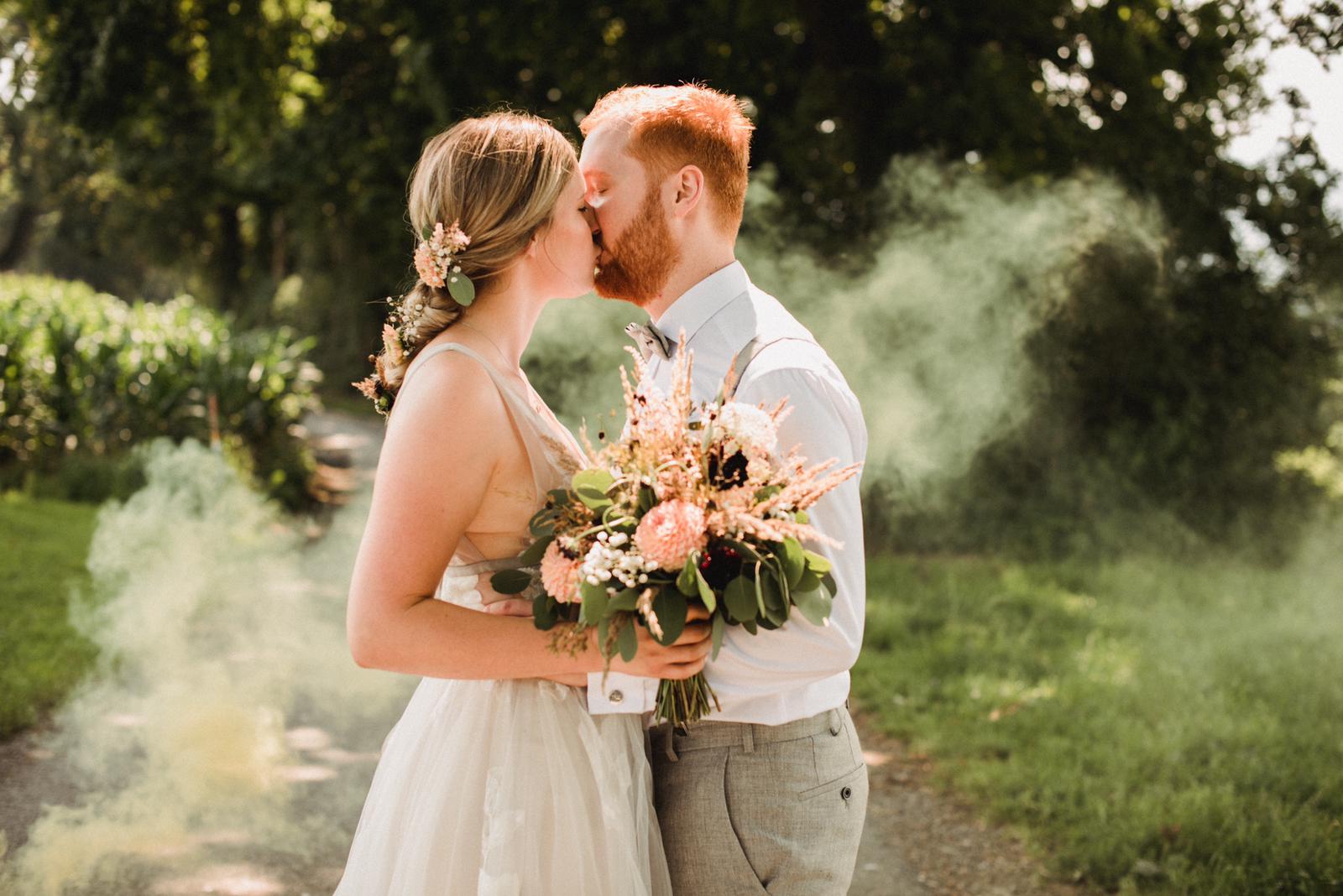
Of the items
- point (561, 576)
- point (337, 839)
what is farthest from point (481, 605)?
point (337, 839)

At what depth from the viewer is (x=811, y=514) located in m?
1.89

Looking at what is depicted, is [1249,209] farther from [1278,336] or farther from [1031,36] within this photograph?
[1031,36]

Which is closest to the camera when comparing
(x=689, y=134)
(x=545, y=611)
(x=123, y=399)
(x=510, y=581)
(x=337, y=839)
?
(x=545, y=611)

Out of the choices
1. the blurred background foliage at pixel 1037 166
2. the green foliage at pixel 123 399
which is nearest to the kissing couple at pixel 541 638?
the blurred background foliage at pixel 1037 166

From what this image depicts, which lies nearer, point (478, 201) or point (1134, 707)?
point (478, 201)

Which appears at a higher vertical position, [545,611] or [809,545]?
[809,545]

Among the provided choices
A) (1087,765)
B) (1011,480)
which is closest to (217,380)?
(1011,480)

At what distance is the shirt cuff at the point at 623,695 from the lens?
6.69ft

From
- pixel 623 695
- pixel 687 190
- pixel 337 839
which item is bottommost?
pixel 337 839

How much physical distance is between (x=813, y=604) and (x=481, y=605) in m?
0.72

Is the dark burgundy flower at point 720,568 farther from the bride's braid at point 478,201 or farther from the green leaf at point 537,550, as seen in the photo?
the bride's braid at point 478,201

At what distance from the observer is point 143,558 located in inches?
300

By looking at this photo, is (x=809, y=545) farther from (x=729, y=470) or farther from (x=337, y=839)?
(x=337, y=839)

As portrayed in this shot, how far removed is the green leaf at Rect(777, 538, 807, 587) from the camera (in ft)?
5.53
